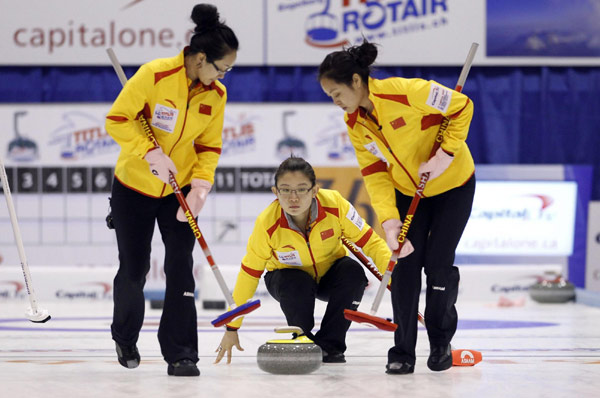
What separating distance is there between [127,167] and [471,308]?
13.4ft

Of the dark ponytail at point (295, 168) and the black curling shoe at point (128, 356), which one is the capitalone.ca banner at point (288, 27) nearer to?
the dark ponytail at point (295, 168)

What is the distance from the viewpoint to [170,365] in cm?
308

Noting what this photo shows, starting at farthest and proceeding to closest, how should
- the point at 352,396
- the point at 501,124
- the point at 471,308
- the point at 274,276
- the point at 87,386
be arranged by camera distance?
the point at 501,124 < the point at 471,308 < the point at 274,276 < the point at 87,386 < the point at 352,396

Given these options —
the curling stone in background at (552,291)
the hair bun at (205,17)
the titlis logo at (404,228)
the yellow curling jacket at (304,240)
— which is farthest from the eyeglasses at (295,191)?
the curling stone in background at (552,291)

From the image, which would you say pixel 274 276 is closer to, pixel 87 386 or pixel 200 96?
pixel 200 96

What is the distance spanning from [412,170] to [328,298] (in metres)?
0.79

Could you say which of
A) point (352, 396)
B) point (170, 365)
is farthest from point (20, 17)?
point (352, 396)

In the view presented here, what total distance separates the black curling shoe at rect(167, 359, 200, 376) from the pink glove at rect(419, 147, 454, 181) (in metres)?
1.08

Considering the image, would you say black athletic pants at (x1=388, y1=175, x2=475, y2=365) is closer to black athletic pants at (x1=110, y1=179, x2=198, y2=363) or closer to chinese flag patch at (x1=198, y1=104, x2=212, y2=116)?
black athletic pants at (x1=110, y1=179, x2=198, y2=363)

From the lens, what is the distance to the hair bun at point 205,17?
10.1 feet

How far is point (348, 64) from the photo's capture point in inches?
123

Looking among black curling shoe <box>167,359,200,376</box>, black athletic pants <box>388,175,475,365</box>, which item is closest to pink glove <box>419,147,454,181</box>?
black athletic pants <box>388,175,475,365</box>

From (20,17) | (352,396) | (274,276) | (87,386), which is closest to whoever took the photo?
(352,396)

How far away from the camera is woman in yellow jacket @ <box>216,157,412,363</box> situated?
3.49 m
